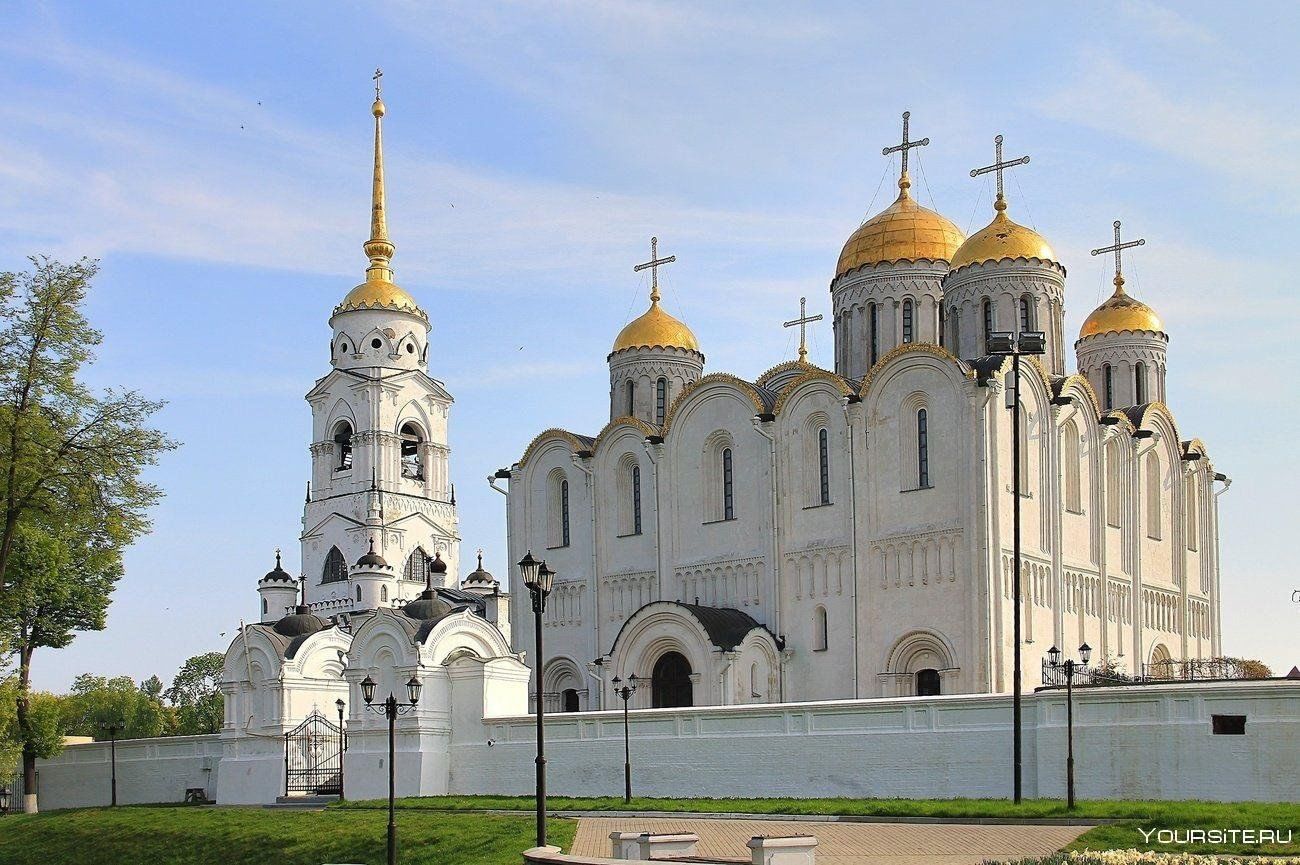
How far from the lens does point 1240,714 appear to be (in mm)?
22953

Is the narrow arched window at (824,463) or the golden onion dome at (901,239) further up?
the golden onion dome at (901,239)

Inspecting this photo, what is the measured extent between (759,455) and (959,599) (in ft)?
23.0

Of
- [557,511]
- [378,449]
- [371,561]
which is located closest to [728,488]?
[557,511]

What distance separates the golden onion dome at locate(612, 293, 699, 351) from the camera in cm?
4738

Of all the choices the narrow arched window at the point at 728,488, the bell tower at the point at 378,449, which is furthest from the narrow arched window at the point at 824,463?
the bell tower at the point at 378,449

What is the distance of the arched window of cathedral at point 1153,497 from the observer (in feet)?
144

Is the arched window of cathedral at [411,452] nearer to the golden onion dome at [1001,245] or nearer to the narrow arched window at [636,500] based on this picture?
the narrow arched window at [636,500]

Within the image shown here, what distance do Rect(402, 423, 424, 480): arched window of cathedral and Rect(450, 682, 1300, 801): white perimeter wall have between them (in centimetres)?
3425

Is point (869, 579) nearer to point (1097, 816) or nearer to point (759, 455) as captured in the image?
point (759, 455)

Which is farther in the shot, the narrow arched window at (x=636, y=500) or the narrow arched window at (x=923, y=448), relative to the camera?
the narrow arched window at (x=636, y=500)

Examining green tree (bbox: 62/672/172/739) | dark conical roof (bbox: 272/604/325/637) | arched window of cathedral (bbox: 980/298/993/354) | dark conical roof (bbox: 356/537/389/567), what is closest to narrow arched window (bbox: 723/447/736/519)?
arched window of cathedral (bbox: 980/298/993/354)

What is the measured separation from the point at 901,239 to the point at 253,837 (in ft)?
76.2

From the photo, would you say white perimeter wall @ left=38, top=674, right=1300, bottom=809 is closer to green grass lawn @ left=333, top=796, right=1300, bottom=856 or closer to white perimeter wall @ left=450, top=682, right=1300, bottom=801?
white perimeter wall @ left=450, top=682, right=1300, bottom=801

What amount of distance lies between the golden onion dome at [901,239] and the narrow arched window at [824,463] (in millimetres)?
6202
